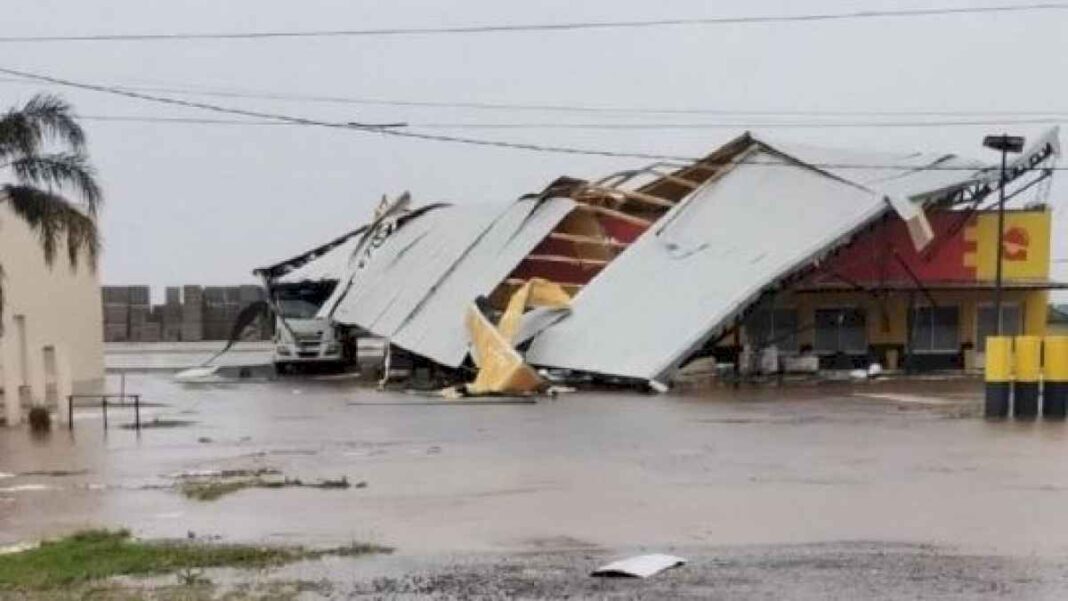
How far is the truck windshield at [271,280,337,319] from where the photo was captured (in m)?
43.2

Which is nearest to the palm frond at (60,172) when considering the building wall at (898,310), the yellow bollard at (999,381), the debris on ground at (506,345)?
the debris on ground at (506,345)

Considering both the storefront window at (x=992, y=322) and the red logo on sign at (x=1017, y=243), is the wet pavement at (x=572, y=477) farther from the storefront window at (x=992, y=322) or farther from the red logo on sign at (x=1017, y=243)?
the red logo on sign at (x=1017, y=243)

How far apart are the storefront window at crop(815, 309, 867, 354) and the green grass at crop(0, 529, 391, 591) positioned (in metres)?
31.4

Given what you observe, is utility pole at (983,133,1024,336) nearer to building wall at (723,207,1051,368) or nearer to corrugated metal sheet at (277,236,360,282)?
building wall at (723,207,1051,368)

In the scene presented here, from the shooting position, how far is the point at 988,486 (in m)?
13.3

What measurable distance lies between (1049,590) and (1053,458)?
833 centimetres

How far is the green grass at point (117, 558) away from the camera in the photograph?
28.1 ft

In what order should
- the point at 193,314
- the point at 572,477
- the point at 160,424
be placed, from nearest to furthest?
the point at 572,477 < the point at 160,424 < the point at 193,314

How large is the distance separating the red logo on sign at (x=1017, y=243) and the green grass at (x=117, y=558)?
3434cm

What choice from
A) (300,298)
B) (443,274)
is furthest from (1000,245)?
(300,298)

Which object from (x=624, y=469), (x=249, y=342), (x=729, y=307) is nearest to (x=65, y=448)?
(x=624, y=469)

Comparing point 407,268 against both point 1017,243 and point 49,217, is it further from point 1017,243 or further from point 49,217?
point 1017,243

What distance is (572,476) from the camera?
1461cm

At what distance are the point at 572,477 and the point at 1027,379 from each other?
35.5 feet
